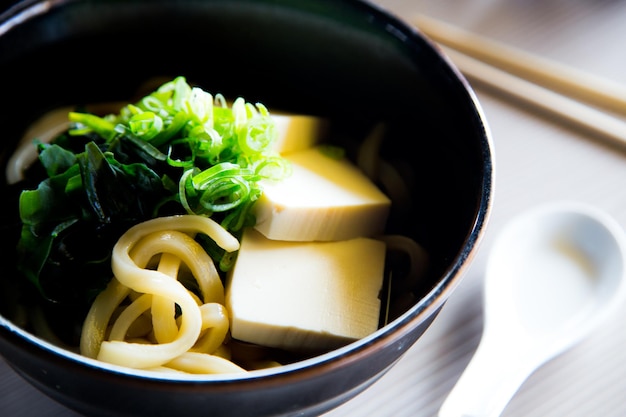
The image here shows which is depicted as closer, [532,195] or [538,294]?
[538,294]

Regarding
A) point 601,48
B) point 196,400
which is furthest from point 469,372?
point 601,48

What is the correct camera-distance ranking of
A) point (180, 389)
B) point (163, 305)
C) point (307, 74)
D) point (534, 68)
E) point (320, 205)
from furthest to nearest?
point (534, 68), point (307, 74), point (320, 205), point (163, 305), point (180, 389)

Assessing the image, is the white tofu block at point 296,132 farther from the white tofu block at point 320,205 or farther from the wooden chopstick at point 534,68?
the wooden chopstick at point 534,68

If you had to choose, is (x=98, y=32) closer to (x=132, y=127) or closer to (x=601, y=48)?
(x=132, y=127)

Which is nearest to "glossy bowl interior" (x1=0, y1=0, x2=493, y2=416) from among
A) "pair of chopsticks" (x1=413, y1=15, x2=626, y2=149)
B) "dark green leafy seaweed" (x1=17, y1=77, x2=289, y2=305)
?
"dark green leafy seaweed" (x1=17, y1=77, x2=289, y2=305)

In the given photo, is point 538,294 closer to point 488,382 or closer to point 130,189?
point 488,382

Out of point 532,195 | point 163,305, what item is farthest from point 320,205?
point 532,195
